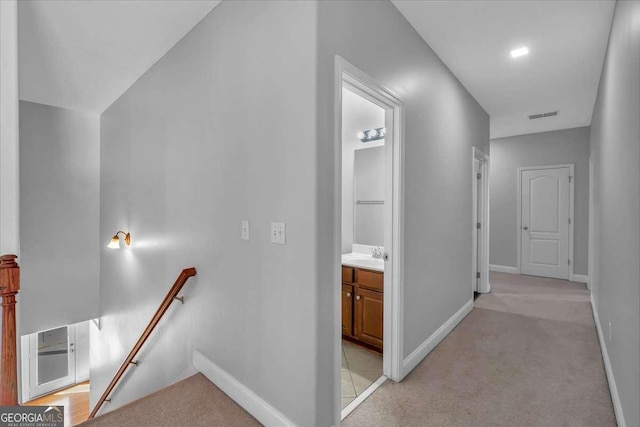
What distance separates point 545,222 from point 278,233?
591 cm

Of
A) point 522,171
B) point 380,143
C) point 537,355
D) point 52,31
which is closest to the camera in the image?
point 52,31

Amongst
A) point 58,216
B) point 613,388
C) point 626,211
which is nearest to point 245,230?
point 626,211

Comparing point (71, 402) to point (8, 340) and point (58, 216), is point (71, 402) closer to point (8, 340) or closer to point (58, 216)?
point (58, 216)

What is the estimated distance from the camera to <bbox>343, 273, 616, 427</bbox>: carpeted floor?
1922 mm

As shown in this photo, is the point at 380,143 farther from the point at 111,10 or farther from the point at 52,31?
the point at 52,31

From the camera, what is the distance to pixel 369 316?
113 inches

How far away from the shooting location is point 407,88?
2.35m

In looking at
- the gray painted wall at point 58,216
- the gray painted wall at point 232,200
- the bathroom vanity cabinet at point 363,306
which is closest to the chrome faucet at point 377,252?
the bathroom vanity cabinet at point 363,306

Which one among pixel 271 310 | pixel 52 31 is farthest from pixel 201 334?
pixel 52 31

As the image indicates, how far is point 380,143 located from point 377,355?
2.23 metres

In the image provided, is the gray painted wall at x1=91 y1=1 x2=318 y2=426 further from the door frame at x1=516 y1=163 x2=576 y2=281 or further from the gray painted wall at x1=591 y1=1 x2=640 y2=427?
the door frame at x1=516 y1=163 x2=576 y2=281

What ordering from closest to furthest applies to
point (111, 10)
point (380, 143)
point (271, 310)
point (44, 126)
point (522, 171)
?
point (271, 310), point (111, 10), point (380, 143), point (44, 126), point (522, 171)

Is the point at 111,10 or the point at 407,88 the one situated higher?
the point at 111,10

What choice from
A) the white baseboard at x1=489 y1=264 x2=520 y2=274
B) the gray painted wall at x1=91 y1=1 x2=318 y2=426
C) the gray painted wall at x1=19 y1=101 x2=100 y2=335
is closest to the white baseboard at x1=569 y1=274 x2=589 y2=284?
the white baseboard at x1=489 y1=264 x2=520 y2=274
